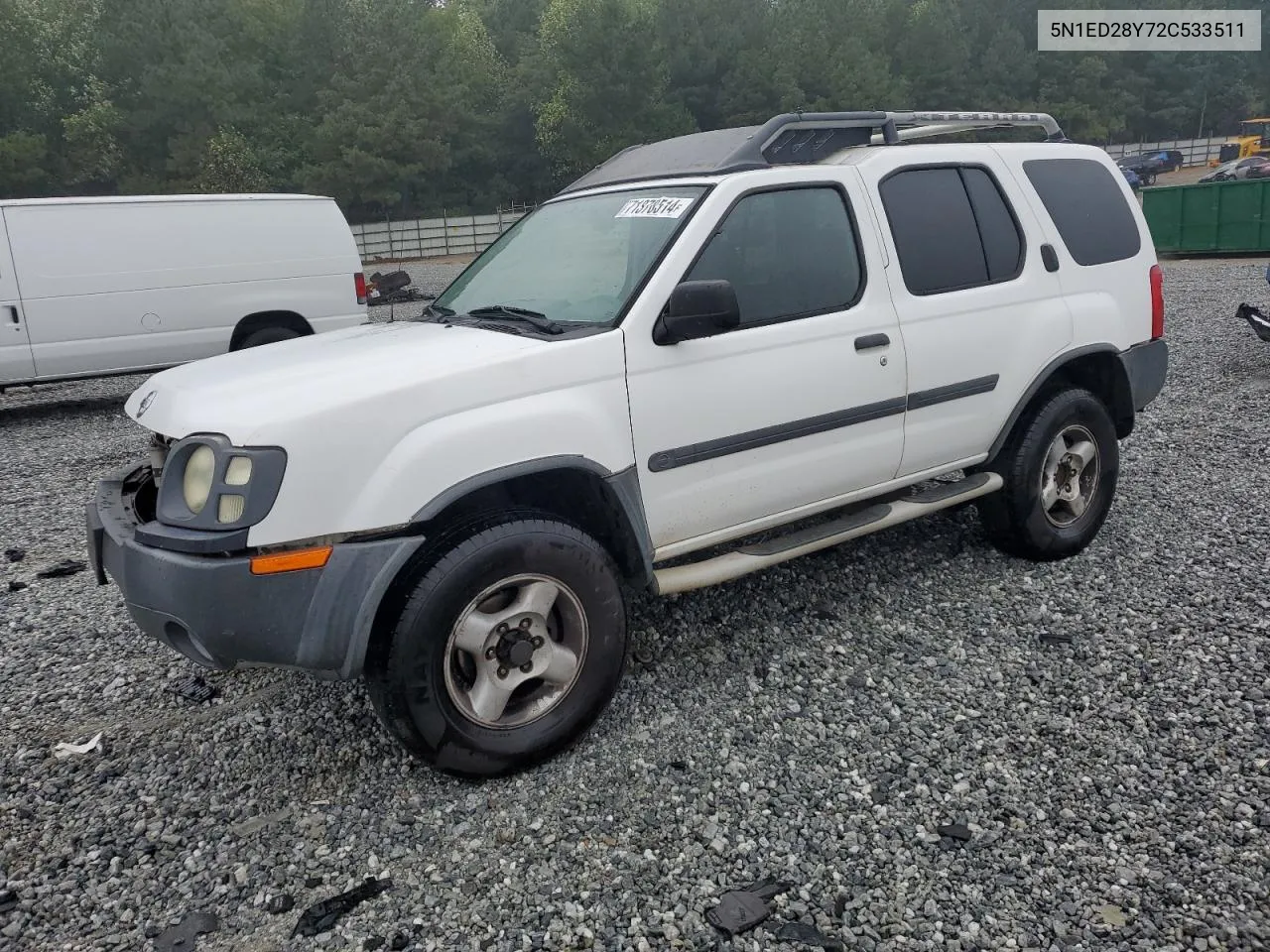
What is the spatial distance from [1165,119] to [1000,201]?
261 ft

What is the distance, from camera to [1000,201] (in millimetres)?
4281

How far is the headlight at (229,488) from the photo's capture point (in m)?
2.60

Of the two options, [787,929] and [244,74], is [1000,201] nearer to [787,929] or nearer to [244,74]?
[787,929]

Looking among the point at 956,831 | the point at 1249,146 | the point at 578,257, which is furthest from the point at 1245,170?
the point at 956,831

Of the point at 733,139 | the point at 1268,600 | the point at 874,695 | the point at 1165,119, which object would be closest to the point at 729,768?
the point at 874,695

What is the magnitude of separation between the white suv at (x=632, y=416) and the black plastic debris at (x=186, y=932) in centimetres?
Answer: 68

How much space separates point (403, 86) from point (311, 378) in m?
44.1

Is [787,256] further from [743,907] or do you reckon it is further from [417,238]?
[417,238]

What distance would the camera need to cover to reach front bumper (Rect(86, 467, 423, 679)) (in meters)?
2.60

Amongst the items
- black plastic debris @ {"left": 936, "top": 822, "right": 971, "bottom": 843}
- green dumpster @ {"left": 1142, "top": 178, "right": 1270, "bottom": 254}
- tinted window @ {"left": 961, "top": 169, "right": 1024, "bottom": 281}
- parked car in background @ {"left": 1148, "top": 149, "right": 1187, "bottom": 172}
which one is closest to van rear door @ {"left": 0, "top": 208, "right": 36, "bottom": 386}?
tinted window @ {"left": 961, "top": 169, "right": 1024, "bottom": 281}

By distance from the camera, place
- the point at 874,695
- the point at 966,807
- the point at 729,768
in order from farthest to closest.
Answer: the point at 874,695 → the point at 729,768 → the point at 966,807

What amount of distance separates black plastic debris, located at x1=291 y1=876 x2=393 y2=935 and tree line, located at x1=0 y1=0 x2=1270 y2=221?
4166 cm

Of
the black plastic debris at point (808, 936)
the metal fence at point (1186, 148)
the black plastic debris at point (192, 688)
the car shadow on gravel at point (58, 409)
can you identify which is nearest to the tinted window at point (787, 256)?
the black plastic debris at point (808, 936)

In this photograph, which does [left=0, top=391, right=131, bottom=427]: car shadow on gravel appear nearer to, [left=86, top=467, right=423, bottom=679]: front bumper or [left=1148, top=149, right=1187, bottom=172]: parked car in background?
[left=86, top=467, right=423, bottom=679]: front bumper
